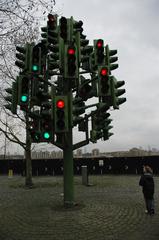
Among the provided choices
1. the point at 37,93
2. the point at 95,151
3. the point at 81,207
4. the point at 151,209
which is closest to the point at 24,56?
the point at 37,93

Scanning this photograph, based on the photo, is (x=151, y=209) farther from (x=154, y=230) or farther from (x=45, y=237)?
(x=45, y=237)

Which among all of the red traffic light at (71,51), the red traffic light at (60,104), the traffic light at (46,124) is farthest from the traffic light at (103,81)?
the traffic light at (46,124)

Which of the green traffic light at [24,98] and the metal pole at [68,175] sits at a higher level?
the green traffic light at [24,98]

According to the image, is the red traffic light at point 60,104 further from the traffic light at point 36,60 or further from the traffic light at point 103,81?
the traffic light at point 36,60

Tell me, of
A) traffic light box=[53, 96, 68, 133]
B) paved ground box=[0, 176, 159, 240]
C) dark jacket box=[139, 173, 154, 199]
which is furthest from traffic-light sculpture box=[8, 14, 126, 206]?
dark jacket box=[139, 173, 154, 199]

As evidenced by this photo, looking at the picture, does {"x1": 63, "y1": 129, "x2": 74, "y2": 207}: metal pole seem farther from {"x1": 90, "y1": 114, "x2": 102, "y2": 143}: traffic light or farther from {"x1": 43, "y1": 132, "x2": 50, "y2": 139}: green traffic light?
{"x1": 43, "y1": 132, "x2": 50, "y2": 139}: green traffic light

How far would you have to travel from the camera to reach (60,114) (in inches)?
228

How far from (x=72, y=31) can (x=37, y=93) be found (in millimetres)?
2871

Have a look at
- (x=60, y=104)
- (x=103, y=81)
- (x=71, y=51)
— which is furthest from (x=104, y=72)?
(x=60, y=104)

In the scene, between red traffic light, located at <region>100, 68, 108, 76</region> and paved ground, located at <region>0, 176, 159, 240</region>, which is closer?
paved ground, located at <region>0, 176, 159, 240</region>

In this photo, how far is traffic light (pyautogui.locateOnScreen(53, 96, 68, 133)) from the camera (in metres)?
5.71

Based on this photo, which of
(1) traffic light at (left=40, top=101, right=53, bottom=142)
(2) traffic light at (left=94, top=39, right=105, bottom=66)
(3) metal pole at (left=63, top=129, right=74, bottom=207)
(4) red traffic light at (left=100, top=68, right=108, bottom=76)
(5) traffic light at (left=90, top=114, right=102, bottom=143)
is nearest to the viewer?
(4) red traffic light at (left=100, top=68, right=108, bottom=76)

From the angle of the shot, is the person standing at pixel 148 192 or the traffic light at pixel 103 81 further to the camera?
the person standing at pixel 148 192

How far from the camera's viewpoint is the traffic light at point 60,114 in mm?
5711
